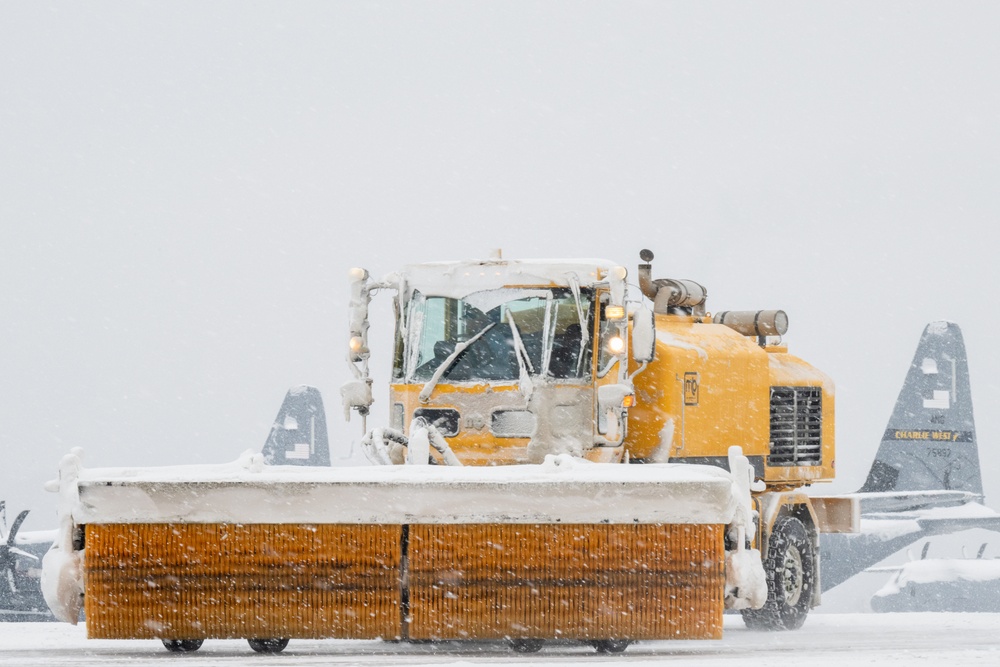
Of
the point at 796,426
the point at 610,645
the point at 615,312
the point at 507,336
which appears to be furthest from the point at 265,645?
the point at 796,426

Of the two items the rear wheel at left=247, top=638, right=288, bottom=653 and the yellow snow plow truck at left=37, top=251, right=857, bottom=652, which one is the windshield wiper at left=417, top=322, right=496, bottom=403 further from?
the rear wheel at left=247, top=638, right=288, bottom=653

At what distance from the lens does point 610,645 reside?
9680mm

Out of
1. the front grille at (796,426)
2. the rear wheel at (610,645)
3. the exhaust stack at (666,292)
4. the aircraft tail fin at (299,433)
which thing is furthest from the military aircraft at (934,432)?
the rear wheel at (610,645)

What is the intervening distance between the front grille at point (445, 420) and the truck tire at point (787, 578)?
11.1ft

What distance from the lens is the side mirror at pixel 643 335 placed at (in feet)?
37.9

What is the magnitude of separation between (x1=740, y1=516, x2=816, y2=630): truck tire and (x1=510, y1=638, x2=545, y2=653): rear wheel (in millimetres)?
4294

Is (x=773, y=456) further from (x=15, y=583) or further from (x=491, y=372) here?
(x=15, y=583)

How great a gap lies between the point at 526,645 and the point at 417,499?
3.99ft

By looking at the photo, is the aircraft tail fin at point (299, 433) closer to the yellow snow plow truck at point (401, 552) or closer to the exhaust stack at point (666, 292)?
the exhaust stack at point (666, 292)

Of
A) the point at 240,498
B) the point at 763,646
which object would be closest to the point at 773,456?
the point at 763,646

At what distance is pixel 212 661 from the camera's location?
29.2ft

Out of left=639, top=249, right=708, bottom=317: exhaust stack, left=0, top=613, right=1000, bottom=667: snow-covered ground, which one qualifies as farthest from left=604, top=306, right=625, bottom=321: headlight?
left=0, top=613, right=1000, bottom=667: snow-covered ground

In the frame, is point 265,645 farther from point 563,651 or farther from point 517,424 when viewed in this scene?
point 517,424

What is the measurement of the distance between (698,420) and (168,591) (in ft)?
16.5
